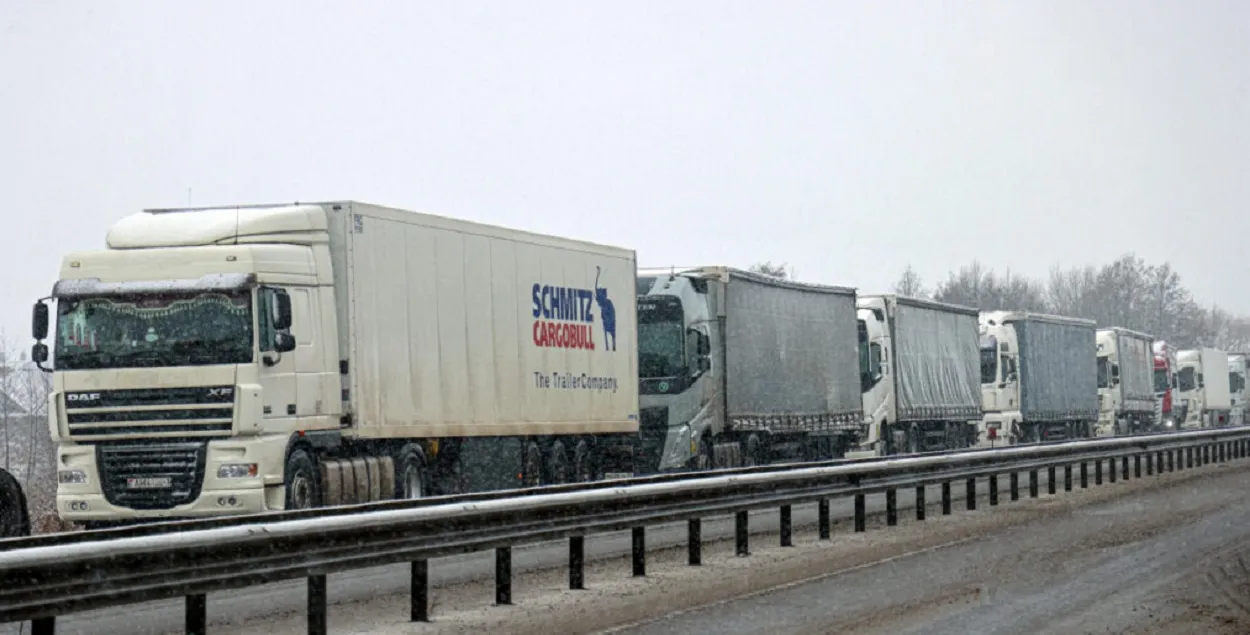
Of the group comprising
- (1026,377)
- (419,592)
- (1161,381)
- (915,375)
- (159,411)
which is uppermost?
(1161,381)

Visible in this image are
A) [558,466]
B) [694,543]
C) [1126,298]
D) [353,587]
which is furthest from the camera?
[1126,298]

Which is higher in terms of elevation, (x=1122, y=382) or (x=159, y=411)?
(x=1122, y=382)

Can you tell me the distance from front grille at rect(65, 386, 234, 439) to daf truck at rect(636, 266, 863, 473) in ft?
36.6

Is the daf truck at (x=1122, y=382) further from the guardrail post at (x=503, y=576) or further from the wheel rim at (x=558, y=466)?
the guardrail post at (x=503, y=576)

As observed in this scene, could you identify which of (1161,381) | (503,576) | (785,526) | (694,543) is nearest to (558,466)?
(785,526)

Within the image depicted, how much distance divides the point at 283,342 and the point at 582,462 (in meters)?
8.22

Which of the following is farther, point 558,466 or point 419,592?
point 558,466

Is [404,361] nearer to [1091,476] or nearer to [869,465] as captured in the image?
[869,465]

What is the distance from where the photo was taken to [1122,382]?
59625 millimetres

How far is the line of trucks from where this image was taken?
59.5ft

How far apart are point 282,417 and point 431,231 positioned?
414cm

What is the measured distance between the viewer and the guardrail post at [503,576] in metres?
11.9

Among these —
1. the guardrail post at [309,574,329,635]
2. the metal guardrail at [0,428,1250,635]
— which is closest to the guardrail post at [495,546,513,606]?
the metal guardrail at [0,428,1250,635]

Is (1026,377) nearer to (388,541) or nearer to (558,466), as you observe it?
(558,466)
